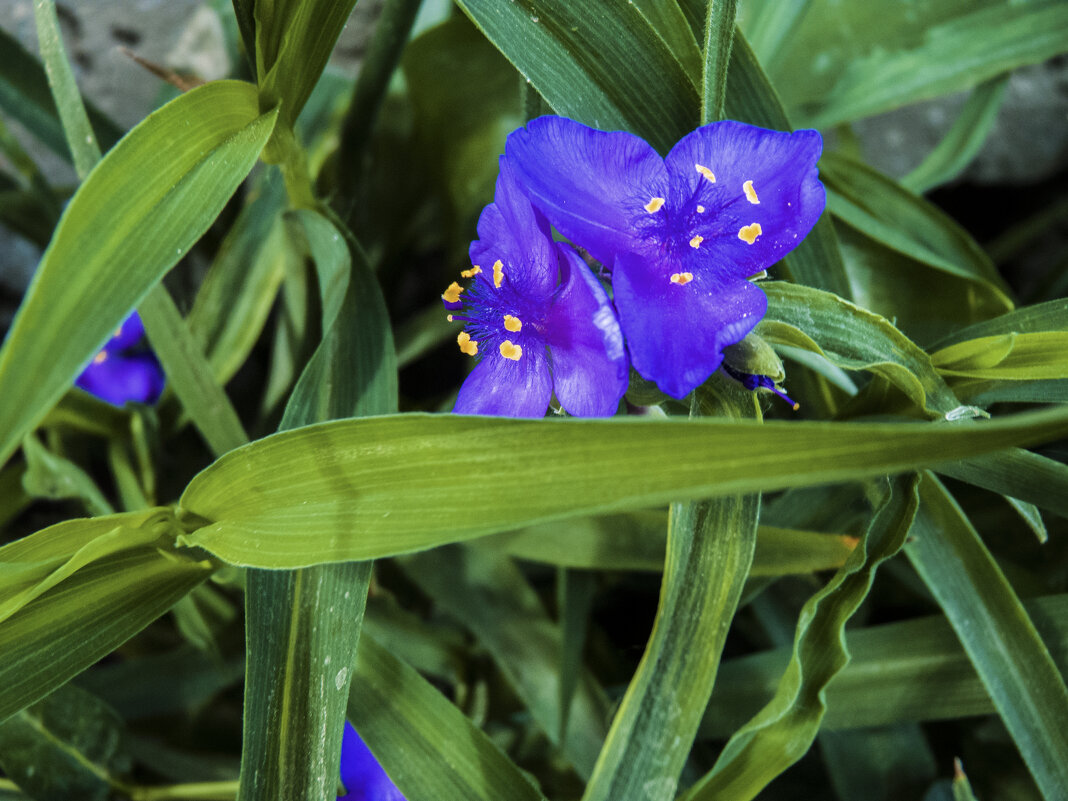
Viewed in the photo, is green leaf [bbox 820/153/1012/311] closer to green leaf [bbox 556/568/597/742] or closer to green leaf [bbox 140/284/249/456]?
green leaf [bbox 556/568/597/742]

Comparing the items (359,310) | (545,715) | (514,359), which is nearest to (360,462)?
(514,359)

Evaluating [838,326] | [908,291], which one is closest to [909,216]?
[908,291]

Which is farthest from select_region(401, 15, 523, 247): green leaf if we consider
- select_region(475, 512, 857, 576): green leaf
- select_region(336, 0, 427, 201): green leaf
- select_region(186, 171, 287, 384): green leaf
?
select_region(475, 512, 857, 576): green leaf

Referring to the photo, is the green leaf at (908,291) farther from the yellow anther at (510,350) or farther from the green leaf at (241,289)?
the green leaf at (241,289)

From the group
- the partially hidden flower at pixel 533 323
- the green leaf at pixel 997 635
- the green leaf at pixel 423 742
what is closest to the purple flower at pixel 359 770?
the green leaf at pixel 423 742

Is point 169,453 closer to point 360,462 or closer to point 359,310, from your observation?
point 359,310

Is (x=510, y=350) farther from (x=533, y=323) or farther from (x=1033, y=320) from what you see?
(x=1033, y=320)
